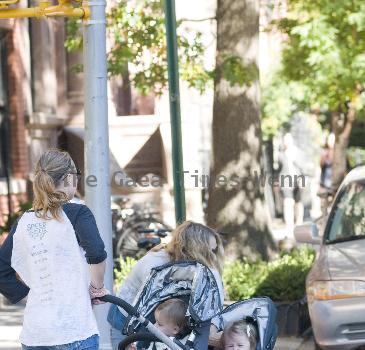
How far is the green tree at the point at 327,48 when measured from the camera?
68.1 feet

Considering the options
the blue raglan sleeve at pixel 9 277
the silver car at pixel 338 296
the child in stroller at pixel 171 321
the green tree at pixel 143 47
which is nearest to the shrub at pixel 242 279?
the silver car at pixel 338 296

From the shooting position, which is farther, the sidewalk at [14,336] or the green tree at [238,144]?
the green tree at [238,144]

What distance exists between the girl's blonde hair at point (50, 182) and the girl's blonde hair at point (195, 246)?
1.26 meters

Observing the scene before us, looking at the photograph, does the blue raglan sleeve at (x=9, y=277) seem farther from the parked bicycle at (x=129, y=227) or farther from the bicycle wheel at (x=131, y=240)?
the bicycle wheel at (x=131, y=240)

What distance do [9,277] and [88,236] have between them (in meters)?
0.52

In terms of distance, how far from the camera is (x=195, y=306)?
652 centimetres

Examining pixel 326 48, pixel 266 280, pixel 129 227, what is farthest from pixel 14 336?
pixel 326 48

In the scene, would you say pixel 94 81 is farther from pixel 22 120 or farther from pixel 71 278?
pixel 22 120

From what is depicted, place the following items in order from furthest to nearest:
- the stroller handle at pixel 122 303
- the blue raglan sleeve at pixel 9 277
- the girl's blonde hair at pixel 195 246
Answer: the girl's blonde hair at pixel 195 246 → the blue raglan sleeve at pixel 9 277 → the stroller handle at pixel 122 303

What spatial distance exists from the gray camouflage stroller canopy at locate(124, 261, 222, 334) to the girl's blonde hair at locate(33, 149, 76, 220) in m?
0.82

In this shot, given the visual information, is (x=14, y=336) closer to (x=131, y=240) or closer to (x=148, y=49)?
(x=148, y=49)

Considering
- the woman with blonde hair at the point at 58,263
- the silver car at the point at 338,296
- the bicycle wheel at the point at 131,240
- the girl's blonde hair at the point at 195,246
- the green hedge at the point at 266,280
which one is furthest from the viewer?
the bicycle wheel at the point at 131,240

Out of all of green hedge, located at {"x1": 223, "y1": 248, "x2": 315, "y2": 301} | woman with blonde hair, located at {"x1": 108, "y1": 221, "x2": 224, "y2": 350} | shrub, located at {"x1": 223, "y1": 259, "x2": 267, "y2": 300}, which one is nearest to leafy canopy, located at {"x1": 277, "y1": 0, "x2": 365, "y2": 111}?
shrub, located at {"x1": 223, "y1": 259, "x2": 267, "y2": 300}

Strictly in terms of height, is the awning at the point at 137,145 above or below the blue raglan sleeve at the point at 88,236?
below
